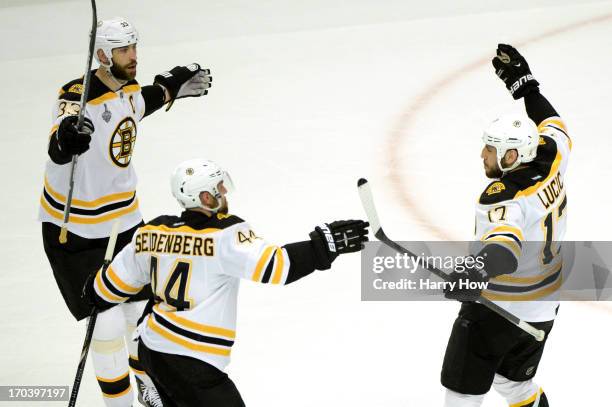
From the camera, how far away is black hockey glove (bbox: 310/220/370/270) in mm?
3521

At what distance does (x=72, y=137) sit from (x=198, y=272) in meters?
0.93

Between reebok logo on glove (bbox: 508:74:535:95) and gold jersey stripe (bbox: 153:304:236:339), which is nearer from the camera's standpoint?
gold jersey stripe (bbox: 153:304:236:339)

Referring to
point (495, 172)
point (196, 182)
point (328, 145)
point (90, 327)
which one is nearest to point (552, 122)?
point (495, 172)

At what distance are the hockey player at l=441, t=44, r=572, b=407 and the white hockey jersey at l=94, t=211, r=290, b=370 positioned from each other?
0.68 m

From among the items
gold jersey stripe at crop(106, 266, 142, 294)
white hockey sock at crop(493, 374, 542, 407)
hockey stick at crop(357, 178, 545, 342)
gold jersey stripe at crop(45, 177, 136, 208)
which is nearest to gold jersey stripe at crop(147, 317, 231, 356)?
gold jersey stripe at crop(106, 266, 142, 294)

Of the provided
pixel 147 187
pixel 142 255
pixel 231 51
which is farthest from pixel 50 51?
pixel 142 255

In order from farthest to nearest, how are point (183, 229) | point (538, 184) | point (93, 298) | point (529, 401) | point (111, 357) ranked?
point (111, 357), point (529, 401), point (93, 298), point (538, 184), point (183, 229)

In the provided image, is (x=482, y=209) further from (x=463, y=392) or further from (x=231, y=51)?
(x=231, y=51)

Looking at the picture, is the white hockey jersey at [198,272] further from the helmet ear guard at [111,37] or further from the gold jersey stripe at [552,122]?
the gold jersey stripe at [552,122]

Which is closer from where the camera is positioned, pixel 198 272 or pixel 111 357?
pixel 198 272

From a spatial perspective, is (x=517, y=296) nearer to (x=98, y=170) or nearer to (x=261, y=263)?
(x=261, y=263)

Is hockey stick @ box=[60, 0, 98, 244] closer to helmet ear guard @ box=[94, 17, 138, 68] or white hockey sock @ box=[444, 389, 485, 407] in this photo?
helmet ear guard @ box=[94, 17, 138, 68]

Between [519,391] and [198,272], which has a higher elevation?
[198,272]

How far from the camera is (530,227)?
3.66 metres
